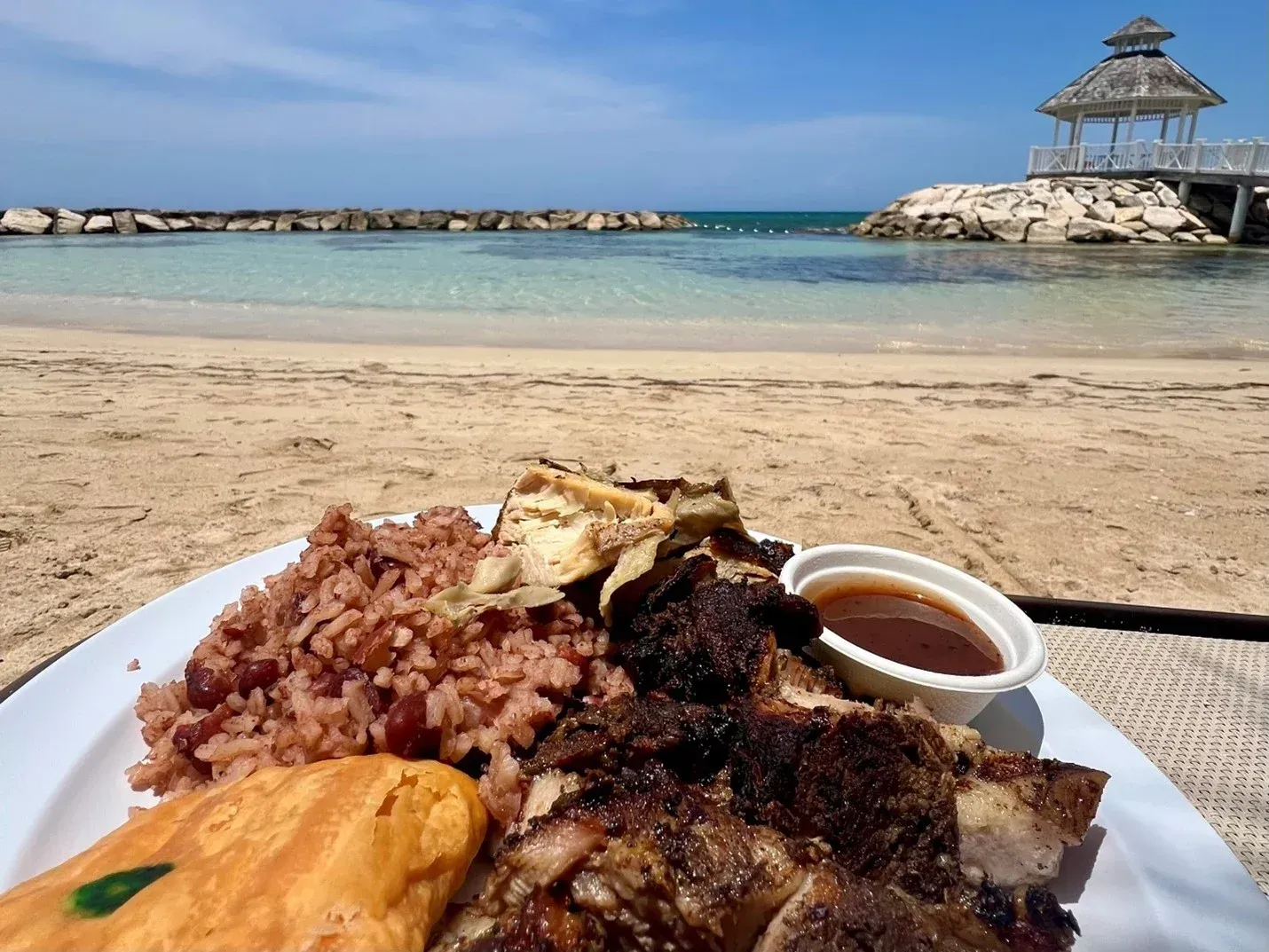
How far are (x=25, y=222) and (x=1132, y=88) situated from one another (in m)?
57.2

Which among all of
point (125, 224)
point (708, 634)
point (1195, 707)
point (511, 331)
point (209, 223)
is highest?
point (209, 223)

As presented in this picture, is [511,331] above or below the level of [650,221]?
below

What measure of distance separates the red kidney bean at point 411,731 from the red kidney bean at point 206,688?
1.65 ft

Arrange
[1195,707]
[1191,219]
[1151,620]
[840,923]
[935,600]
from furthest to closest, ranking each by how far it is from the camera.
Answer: [1191,219] → [1151,620] → [935,600] → [1195,707] → [840,923]

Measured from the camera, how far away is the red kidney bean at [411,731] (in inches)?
71.9

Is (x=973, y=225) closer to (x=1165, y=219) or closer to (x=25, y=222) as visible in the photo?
(x=1165, y=219)

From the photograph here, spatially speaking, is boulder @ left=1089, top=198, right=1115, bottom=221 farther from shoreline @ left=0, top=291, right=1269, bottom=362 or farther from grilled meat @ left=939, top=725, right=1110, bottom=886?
grilled meat @ left=939, top=725, right=1110, bottom=886

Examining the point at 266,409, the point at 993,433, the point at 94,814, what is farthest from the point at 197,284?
the point at 94,814

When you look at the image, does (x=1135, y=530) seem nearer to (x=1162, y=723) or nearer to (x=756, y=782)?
(x=1162, y=723)

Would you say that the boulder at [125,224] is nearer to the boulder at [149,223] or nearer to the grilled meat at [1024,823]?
the boulder at [149,223]

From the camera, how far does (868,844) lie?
1.50m

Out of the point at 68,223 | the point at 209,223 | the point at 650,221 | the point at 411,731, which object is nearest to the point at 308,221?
the point at 209,223

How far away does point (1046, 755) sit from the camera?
79.9 inches

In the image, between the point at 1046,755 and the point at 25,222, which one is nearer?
the point at 1046,755
